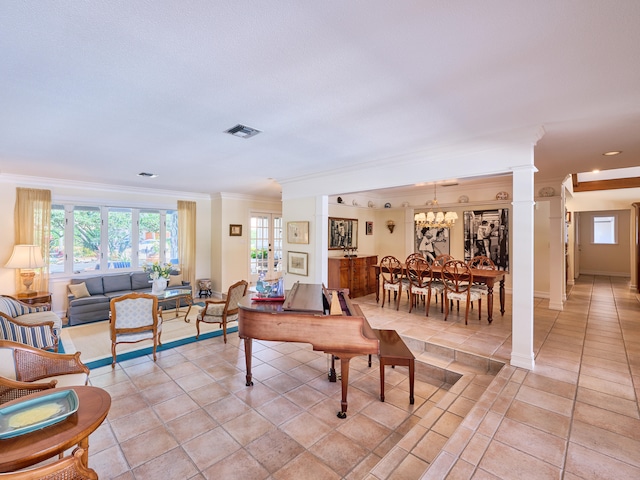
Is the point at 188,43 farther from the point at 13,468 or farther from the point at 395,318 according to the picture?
the point at 395,318

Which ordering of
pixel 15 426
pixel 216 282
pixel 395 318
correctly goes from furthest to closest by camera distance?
pixel 216 282
pixel 395 318
pixel 15 426

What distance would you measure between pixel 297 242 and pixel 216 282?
3189 mm

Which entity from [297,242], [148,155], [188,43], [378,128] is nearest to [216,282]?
[297,242]

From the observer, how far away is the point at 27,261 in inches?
190

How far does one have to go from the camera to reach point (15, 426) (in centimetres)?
142

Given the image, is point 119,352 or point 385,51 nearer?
point 385,51

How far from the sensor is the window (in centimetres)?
565

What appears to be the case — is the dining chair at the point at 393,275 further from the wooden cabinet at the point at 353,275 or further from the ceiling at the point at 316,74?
the ceiling at the point at 316,74

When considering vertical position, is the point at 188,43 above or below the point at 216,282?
above

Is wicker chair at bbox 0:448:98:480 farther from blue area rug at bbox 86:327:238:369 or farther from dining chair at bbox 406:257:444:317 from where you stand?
dining chair at bbox 406:257:444:317

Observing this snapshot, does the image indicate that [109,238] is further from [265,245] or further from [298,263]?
[298,263]

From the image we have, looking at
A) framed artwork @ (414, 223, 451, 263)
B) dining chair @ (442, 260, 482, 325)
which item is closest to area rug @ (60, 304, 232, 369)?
dining chair @ (442, 260, 482, 325)

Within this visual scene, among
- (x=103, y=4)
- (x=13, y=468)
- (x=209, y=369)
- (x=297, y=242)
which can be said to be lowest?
(x=209, y=369)

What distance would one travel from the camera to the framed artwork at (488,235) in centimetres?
656
